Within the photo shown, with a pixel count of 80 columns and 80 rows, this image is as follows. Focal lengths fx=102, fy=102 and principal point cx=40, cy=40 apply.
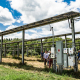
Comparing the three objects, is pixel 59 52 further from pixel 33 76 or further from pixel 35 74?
pixel 33 76

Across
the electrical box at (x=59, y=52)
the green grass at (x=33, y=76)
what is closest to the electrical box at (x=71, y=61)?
the electrical box at (x=59, y=52)

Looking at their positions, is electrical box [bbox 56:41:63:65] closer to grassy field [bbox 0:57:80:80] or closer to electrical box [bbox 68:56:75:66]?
electrical box [bbox 68:56:75:66]

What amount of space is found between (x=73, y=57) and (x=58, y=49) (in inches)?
47.6

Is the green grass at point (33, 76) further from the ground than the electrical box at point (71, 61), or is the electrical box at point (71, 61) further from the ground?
the electrical box at point (71, 61)

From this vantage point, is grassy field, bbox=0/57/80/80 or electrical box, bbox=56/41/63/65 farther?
electrical box, bbox=56/41/63/65

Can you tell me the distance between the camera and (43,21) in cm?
940

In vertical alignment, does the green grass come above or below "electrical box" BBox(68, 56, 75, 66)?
below

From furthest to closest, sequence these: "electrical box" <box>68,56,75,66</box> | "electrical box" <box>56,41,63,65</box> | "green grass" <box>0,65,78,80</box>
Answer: "electrical box" <box>56,41,63,65</box>
"electrical box" <box>68,56,75,66</box>
"green grass" <box>0,65,78,80</box>

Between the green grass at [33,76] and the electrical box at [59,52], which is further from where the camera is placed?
the electrical box at [59,52]

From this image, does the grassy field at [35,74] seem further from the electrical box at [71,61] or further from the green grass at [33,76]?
the electrical box at [71,61]

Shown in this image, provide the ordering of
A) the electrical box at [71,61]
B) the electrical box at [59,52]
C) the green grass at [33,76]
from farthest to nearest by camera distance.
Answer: the electrical box at [59,52] < the electrical box at [71,61] < the green grass at [33,76]

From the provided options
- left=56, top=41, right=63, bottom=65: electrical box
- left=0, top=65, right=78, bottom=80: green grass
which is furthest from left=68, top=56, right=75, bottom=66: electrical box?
left=0, top=65, right=78, bottom=80: green grass

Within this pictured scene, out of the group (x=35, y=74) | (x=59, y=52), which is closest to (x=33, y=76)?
(x=35, y=74)

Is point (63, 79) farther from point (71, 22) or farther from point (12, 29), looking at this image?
point (12, 29)
